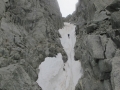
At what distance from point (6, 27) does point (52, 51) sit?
992 centimetres

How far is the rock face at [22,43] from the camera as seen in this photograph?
21047 mm

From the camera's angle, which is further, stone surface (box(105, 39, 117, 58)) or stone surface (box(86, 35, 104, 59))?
stone surface (box(86, 35, 104, 59))

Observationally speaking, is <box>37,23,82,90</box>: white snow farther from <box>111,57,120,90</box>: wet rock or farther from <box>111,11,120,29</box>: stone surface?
<box>111,57,120,90</box>: wet rock

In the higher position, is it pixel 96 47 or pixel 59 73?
pixel 96 47

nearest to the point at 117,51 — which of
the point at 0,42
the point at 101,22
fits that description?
the point at 101,22

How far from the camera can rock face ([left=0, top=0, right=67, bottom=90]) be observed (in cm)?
2105

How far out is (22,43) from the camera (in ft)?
100

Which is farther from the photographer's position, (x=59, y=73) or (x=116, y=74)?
(x=59, y=73)

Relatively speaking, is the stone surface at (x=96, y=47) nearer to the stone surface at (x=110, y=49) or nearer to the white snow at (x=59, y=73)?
the stone surface at (x=110, y=49)

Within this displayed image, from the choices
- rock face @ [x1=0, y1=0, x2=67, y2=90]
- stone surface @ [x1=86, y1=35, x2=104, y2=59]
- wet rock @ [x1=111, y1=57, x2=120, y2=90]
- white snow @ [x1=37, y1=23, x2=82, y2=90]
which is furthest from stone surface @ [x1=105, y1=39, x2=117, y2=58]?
rock face @ [x1=0, y1=0, x2=67, y2=90]

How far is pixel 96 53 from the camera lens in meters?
19.7

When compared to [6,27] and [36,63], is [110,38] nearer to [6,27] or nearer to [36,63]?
[36,63]

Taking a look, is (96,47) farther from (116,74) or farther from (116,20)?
(116,74)

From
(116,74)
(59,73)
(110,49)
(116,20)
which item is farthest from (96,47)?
(59,73)
